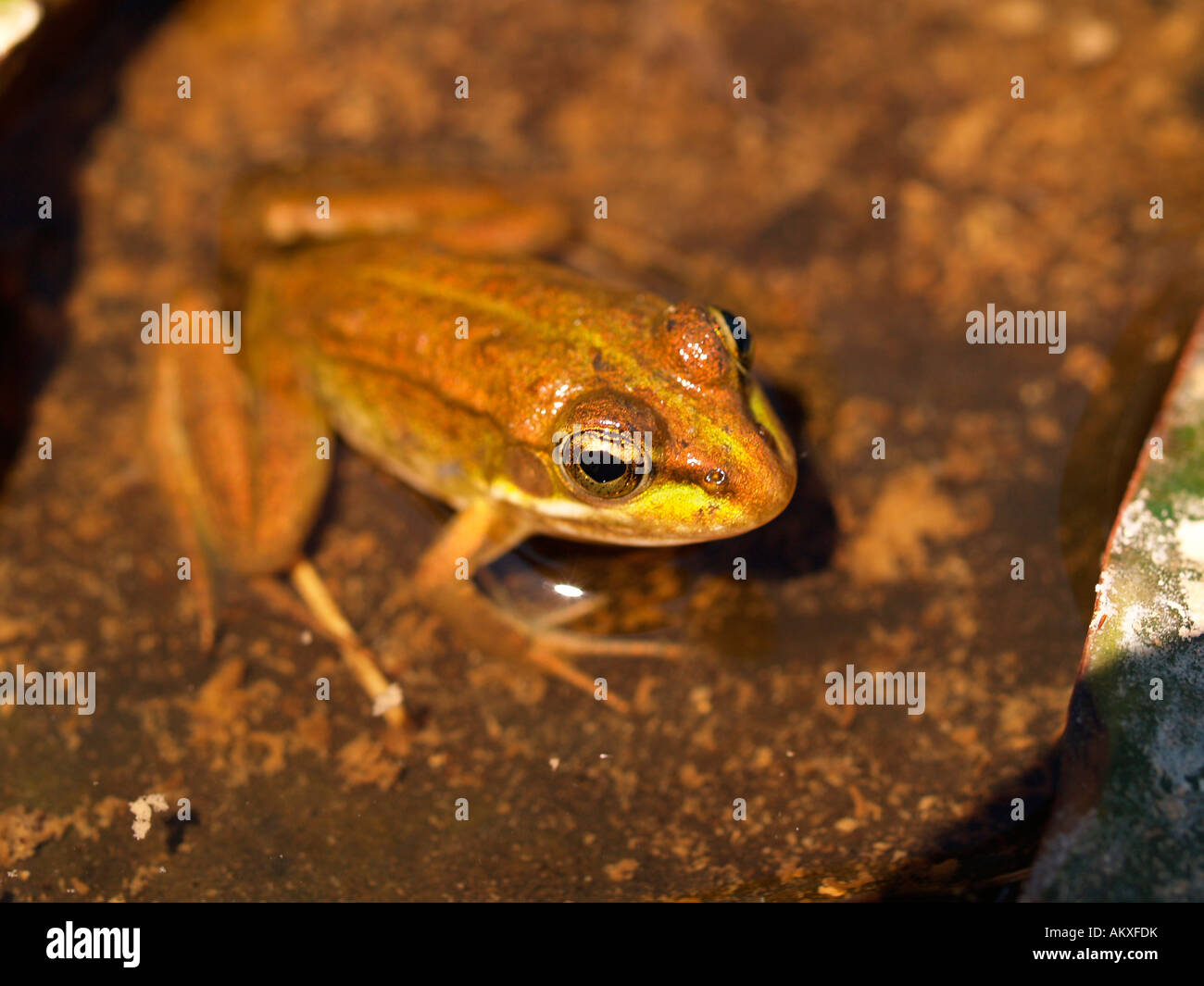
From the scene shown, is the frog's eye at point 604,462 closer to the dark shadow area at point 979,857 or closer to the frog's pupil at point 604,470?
the frog's pupil at point 604,470

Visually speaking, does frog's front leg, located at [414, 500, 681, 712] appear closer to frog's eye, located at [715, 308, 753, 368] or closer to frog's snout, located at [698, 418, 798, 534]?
frog's snout, located at [698, 418, 798, 534]

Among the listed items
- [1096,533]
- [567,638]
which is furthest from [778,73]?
[567,638]

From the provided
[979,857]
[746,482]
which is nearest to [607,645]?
[746,482]

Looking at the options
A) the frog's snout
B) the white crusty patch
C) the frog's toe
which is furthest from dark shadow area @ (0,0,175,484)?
the frog's snout

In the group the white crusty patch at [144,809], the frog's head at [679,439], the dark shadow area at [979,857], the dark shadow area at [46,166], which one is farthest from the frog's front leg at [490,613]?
the dark shadow area at [46,166]

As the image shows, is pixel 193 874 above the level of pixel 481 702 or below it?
below
